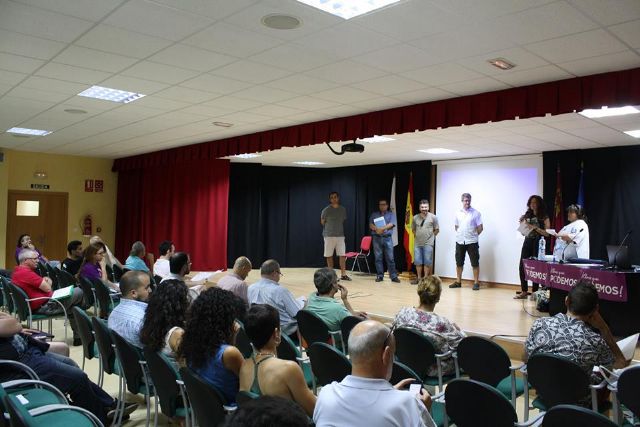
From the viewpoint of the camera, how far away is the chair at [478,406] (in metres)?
1.99

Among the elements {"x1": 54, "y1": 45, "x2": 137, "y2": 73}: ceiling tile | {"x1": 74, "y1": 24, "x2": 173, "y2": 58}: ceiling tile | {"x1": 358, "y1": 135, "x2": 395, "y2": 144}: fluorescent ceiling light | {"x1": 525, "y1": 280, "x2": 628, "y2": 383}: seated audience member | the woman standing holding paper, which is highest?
{"x1": 358, "y1": 135, "x2": 395, "y2": 144}: fluorescent ceiling light

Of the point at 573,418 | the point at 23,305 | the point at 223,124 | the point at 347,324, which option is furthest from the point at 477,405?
the point at 223,124

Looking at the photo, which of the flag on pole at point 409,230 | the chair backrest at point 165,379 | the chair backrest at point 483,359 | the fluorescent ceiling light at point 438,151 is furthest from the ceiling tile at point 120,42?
the flag on pole at point 409,230

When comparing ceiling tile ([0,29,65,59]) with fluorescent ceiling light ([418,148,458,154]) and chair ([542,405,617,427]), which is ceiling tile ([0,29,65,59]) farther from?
fluorescent ceiling light ([418,148,458,154])

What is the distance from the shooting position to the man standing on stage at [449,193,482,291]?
353 inches

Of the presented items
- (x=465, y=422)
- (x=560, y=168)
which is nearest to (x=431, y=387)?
(x=465, y=422)

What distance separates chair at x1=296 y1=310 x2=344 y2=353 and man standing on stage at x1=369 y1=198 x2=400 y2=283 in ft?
20.1

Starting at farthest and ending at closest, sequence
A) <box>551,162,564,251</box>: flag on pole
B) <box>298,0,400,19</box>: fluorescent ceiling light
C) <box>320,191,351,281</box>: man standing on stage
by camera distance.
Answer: <box>320,191,351,281</box>: man standing on stage < <box>551,162,564,251</box>: flag on pole < <box>298,0,400,19</box>: fluorescent ceiling light

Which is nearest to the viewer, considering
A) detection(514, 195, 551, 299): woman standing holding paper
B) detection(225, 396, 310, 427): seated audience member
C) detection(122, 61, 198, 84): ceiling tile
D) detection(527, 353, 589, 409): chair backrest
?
detection(225, 396, 310, 427): seated audience member

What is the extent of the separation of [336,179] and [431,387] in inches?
369

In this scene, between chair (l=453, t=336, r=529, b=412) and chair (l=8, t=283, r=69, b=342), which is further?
chair (l=8, t=283, r=69, b=342)

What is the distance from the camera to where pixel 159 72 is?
468 cm

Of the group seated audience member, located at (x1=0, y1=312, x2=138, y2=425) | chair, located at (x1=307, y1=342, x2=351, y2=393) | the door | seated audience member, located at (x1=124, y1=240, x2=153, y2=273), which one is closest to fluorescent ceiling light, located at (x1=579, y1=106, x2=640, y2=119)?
chair, located at (x1=307, y1=342, x2=351, y2=393)

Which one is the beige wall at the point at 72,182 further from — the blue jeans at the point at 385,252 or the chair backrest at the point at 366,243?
the blue jeans at the point at 385,252
